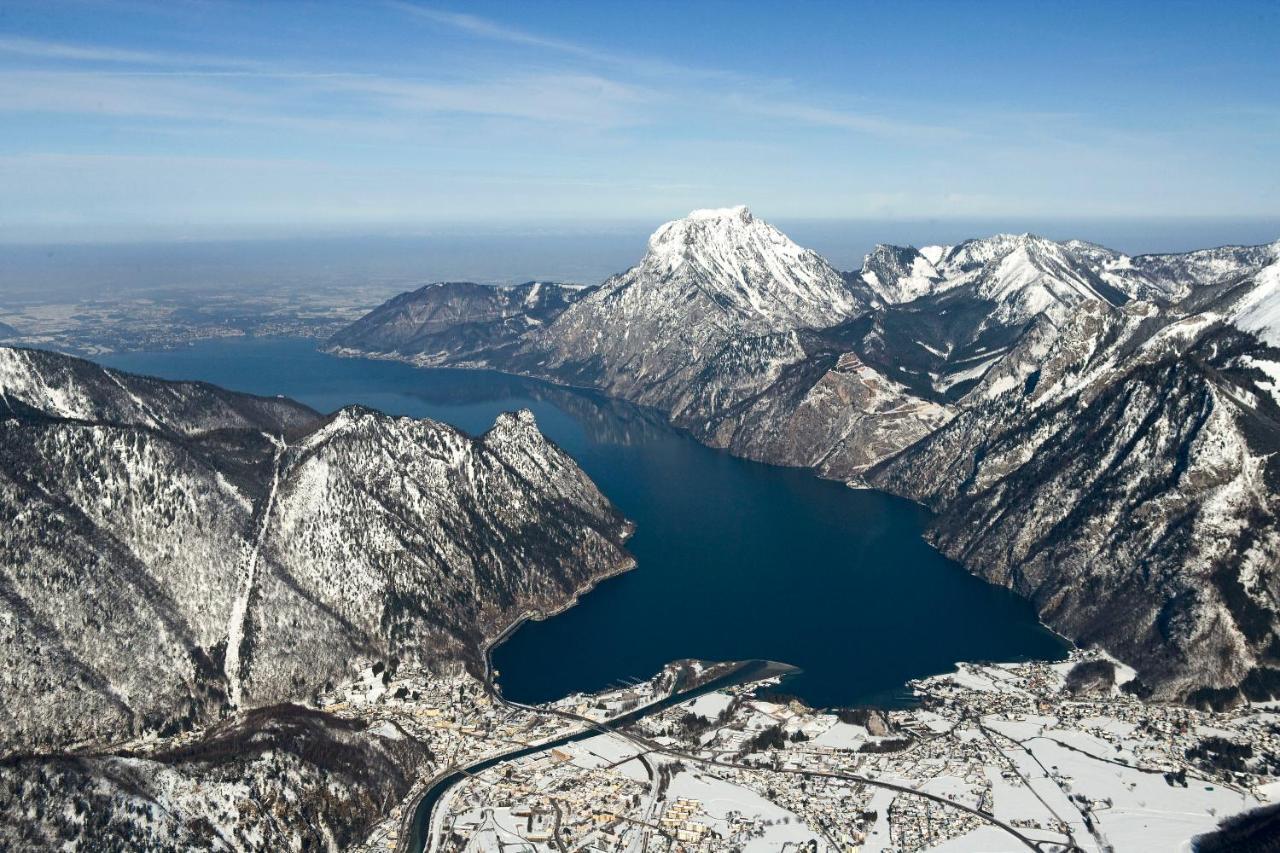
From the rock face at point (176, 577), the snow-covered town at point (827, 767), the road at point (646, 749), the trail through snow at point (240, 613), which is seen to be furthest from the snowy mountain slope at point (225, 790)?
the rock face at point (176, 577)

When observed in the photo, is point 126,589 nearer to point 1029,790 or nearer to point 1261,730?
point 1029,790

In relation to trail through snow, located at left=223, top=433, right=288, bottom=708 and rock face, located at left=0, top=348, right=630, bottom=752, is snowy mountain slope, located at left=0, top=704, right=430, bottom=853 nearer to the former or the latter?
trail through snow, located at left=223, top=433, right=288, bottom=708

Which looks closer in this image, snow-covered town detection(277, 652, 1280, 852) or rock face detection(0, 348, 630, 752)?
snow-covered town detection(277, 652, 1280, 852)

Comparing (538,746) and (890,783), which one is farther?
(538,746)

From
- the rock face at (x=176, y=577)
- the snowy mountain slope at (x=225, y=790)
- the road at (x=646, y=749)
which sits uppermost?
the rock face at (x=176, y=577)

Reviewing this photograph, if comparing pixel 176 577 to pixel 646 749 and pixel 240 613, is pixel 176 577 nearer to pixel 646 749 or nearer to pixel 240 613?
pixel 240 613

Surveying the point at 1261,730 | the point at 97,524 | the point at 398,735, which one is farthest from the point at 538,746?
the point at 1261,730

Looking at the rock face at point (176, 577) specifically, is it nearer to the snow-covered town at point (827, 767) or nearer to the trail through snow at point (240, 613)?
the trail through snow at point (240, 613)

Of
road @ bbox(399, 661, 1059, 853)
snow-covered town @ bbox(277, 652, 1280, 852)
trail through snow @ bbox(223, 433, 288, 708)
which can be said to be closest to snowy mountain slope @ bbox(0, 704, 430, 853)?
snow-covered town @ bbox(277, 652, 1280, 852)

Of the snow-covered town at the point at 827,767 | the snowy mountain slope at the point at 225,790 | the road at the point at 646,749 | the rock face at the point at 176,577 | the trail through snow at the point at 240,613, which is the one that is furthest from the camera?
the trail through snow at the point at 240,613
